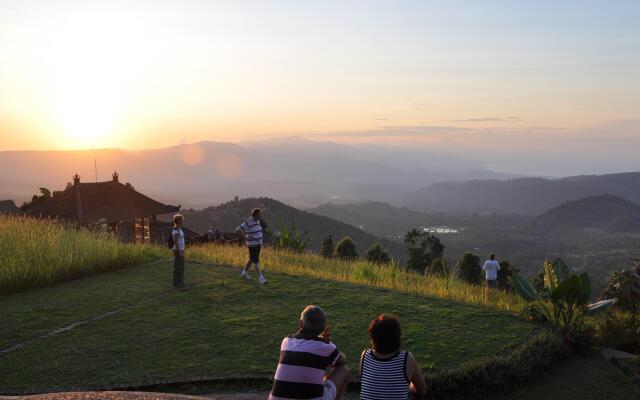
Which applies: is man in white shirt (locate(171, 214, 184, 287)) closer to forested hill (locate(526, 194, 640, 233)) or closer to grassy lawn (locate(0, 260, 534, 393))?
Result: grassy lawn (locate(0, 260, 534, 393))

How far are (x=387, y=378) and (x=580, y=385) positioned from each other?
152 inches

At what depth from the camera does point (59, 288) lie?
1160cm

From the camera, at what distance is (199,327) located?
8.51 meters

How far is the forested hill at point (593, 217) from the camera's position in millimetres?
116375

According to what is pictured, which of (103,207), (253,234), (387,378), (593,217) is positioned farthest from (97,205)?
(593,217)

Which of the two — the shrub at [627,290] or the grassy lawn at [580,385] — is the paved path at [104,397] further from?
the shrub at [627,290]

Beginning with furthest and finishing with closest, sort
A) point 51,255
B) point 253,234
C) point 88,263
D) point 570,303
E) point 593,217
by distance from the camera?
point 593,217, point 88,263, point 51,255, point 253,234, point 570,303

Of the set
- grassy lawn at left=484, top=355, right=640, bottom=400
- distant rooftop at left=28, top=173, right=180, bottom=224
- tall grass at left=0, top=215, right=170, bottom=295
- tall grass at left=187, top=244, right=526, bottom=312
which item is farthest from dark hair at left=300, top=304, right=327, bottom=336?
distant rooftop at left=28, top=173, right=180, bottom=224

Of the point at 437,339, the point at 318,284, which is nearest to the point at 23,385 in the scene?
the point at 437,339

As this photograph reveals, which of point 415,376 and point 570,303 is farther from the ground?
point 415,376

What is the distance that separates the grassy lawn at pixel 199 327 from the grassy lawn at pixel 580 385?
0.75 meters

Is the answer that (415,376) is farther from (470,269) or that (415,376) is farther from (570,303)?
(470,269)

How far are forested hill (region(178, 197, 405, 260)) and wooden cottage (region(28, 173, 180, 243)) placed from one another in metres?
33.4

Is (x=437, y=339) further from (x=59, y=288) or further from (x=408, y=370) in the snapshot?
(x=59, y=288)
